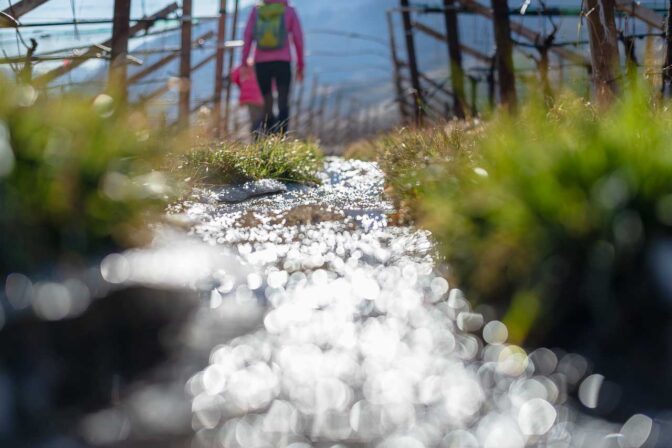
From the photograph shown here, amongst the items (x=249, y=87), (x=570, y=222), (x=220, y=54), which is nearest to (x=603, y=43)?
(x=570, y=222)

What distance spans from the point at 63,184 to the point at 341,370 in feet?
3.54

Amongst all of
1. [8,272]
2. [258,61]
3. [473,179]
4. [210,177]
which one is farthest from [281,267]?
[258,61]

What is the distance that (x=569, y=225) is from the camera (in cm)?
245

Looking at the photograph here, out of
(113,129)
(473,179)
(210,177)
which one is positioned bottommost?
(210,177)

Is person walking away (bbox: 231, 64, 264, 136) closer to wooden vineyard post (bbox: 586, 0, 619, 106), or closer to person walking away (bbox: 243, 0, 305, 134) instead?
person walking away (bbox: 243, 0, 305, 134)

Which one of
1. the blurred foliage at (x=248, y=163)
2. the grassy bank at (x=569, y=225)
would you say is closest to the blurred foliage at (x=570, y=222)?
the grassy bank at (x=569, y=225)

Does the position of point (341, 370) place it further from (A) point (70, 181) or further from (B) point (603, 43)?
(B) point (603, 43)

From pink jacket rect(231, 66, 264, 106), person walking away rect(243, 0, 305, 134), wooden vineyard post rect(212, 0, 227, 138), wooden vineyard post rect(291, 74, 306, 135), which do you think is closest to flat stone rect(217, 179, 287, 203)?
person walking away rect(243, 0, 305, 134)

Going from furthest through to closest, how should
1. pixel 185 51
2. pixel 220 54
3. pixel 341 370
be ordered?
pixel 220 54, pixel 185 51, pixel 341 370

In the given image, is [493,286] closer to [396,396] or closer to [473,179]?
[473,179]

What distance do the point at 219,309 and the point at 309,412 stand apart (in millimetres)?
856

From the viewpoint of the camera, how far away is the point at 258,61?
28.6 ft

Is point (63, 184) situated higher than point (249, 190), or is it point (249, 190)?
point (63, 184)

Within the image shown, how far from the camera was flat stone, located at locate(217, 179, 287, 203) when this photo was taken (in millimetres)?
5445
